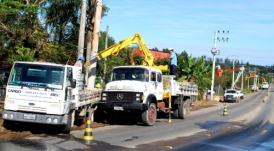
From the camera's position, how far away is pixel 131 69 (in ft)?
55.6

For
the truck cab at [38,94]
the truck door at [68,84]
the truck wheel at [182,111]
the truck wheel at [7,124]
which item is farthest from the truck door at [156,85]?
the truck wheel at [7,124]

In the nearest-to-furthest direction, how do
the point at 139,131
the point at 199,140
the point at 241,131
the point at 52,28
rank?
the point at 199,140 → the point at 139,131 → the point at 241,131 → the point at 52,28

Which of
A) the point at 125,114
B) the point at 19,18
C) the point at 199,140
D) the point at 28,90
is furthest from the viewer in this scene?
the point at 19,18

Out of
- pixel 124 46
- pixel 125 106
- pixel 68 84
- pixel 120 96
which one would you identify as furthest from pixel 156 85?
pixel 68 84

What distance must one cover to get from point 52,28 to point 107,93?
9698mm

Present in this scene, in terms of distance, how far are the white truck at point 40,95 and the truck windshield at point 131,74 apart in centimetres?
448

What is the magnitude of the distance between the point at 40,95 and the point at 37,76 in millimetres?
739

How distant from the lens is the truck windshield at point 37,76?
39.3 feet

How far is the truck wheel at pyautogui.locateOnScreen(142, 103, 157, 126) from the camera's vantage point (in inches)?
635

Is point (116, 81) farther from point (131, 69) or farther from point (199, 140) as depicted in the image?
point (199, 140)

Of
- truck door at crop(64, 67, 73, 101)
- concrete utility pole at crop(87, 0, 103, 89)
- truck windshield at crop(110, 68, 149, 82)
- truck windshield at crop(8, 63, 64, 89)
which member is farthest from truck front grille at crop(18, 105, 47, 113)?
concrete utility pole at crop(87, 0, 103, 89)

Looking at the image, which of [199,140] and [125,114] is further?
[125,114]

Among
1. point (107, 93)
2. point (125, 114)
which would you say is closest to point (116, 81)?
point (107, 93)

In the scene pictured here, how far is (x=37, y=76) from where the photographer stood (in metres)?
12.1
